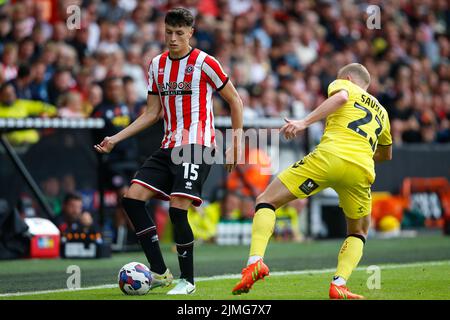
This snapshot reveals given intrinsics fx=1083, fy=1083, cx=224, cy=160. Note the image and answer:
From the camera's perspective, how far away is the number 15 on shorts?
337 inches

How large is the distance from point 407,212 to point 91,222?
719cm

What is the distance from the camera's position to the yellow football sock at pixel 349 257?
26.8 ft

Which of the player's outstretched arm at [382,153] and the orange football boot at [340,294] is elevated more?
the player's outstretched arm at [382,153]

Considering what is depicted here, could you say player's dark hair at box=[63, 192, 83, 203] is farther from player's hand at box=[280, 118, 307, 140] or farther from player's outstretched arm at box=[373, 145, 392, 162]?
player's hand at box=[280, 118, 307, 140]

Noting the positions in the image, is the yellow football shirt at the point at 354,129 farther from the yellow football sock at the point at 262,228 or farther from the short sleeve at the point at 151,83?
the short sleeve at the point at 151,83

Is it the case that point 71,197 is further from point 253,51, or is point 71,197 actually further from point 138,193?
point 253,51

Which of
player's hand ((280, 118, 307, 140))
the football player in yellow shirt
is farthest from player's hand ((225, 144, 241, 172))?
player's hand ((280, 118, 307, 140))

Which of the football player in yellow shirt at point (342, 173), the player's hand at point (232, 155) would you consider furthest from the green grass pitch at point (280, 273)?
the player's hand at point (232, 155)

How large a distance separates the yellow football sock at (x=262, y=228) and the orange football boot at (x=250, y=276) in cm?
19

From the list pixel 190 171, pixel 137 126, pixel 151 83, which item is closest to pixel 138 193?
pixel 190 171

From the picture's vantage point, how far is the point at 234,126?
28.6ft

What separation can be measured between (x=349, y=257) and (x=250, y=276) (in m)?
0.96
